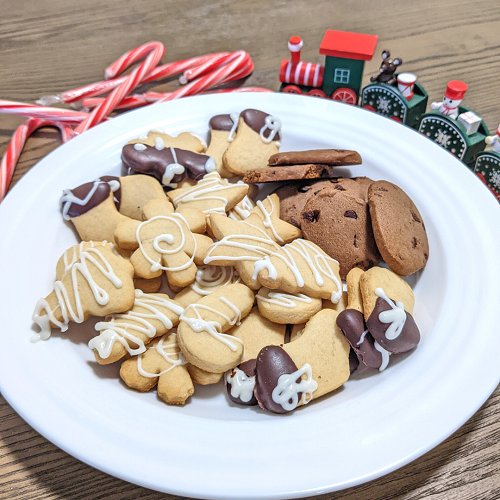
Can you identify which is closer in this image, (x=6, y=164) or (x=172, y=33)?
(x=6, y=164)

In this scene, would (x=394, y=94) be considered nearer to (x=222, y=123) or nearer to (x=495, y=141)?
(x=495, y=141)

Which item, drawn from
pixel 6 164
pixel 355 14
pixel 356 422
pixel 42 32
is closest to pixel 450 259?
pixel 356 422

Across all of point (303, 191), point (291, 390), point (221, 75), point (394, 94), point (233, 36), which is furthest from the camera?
point (233, 36)

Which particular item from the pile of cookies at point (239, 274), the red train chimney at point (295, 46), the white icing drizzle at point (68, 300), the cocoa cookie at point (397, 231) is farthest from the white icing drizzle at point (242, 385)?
the red train chimney at point (295, 46)

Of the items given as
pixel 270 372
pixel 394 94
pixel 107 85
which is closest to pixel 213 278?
pixel 270 372

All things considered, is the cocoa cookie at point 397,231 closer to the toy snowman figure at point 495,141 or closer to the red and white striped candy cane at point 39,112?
the toy snowman figure at point 495,141

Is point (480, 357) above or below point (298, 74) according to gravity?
below

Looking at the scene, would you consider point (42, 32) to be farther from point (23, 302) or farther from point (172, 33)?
point (23, 302)
